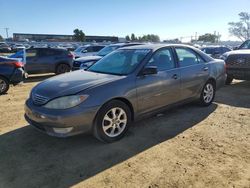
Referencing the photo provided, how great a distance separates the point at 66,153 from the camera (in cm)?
407

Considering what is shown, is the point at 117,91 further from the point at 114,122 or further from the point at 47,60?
the point at 47,60

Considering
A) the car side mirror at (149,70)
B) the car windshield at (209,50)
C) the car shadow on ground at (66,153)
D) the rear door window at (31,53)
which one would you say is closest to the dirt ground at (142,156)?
the car shadow on ground at (66,153)

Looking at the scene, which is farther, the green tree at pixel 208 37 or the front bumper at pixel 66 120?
the green tree at pixel 208 37

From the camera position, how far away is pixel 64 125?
3.88 m

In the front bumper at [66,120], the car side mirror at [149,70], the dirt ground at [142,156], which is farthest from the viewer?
the car side mirror at [149,70]

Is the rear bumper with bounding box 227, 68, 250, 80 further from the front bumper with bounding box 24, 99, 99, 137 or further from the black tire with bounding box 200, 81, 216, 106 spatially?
the front bumper with bounding box 24, 99, 99, 137

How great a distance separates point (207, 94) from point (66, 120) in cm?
394

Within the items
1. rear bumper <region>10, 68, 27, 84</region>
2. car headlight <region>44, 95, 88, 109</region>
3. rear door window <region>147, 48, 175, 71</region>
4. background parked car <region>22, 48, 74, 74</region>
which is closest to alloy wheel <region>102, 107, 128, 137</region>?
car headlight <region>44, 95, 88, 109</region>

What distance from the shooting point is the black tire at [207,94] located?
631 cm

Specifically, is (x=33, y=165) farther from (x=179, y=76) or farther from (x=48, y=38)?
(x=48, y=38)

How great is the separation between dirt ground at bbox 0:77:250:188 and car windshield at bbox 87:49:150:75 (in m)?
1.19

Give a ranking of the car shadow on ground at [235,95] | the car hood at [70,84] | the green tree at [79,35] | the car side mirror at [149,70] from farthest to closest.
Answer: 1. the green tree at [79,35]
2. the car shadow on ground at [235,95]
3. the car side mirror at [149,70]
4. the car hood at [70,84]

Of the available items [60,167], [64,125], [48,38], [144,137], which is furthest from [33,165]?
[48,38]

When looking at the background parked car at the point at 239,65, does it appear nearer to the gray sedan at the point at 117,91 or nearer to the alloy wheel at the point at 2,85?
the gray sedan at the point at 117,91
